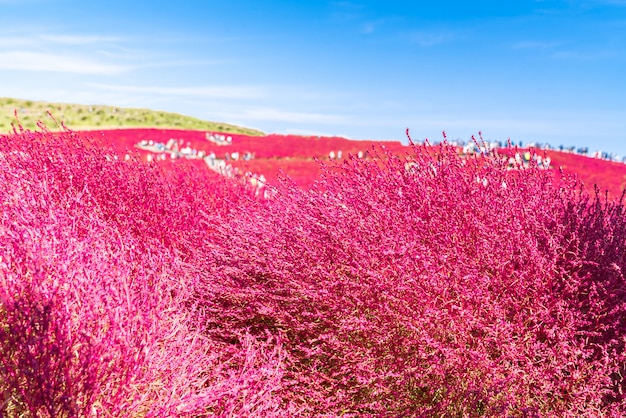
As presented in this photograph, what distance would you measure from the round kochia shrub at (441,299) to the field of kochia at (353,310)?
0.01m

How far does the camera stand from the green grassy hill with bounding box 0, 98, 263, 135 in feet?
84.3

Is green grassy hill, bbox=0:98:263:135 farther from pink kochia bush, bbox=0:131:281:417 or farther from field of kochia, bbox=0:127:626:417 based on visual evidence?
pink kochia bush, bbox=0:131:281:417

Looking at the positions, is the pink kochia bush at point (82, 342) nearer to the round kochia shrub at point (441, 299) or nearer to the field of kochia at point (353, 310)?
the field of kochia at point (353, 310)

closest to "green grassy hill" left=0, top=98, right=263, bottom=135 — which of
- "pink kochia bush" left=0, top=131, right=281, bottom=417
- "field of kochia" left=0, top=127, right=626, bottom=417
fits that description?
"field of kochia" left=0, top=127, right=626, bottom=417

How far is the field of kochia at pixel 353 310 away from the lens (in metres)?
2.25

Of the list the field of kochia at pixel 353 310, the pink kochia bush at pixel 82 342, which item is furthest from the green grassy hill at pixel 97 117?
the pink kochia bush at pixel 82 342

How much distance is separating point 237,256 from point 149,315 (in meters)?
1.27

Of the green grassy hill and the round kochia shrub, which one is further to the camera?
the green grassy hill

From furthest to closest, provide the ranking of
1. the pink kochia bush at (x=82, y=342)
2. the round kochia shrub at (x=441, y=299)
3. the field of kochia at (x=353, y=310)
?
the round kochia shrub at (x=441, y=299) < the field of kochia at (x=353, y=310) < the pink kochia bush at (x=82, y=342)

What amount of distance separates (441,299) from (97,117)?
94.1 feet

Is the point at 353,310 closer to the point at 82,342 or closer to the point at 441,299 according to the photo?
the point at 441,299

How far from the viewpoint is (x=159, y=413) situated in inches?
89.7

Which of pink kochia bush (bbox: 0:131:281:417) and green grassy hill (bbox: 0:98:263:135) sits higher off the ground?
green grassy hill (bbox: 0:98:263:135)

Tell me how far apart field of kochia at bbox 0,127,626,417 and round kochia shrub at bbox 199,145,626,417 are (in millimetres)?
15
